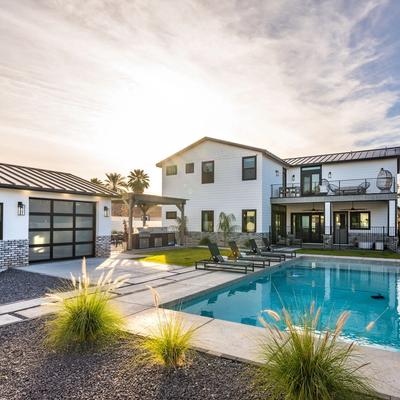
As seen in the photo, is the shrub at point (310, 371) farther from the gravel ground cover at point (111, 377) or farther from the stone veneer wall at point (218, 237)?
the stone veneer wall at point (218, 237)

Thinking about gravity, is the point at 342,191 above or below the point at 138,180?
below

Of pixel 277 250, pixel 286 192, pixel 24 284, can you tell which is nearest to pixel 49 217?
pixel 24 284

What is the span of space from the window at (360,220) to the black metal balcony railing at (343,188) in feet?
5.49

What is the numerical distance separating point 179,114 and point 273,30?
579 cm

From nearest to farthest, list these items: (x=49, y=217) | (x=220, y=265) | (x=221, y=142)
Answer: (x=220, y=265) < (x=49, y=217) < (x=221, y=142)

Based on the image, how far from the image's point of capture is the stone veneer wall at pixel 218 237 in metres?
20.9

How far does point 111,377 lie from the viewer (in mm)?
3611

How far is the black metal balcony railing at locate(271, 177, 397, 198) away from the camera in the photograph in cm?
1921

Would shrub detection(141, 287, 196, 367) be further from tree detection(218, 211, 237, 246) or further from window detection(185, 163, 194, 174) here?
window detection(185, 163, 194, 174)

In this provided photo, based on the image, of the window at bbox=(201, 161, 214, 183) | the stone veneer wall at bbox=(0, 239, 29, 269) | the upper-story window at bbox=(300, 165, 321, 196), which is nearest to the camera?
the stone veneer wall at bbox=(0, 239, 29, 269)

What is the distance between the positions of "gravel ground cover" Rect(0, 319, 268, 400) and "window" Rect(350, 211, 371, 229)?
68.9 ft

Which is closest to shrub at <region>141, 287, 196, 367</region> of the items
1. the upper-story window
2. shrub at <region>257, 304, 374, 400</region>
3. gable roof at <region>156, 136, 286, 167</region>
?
shrub at <region>257, 304, 374, 400</region>

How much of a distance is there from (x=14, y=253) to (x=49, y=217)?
6.90 ft

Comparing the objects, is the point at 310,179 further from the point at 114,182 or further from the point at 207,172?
the point at 114,182
